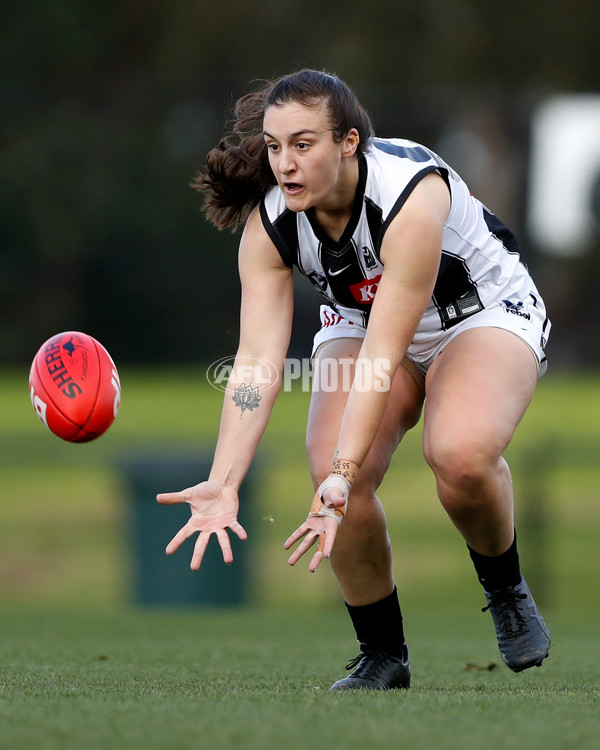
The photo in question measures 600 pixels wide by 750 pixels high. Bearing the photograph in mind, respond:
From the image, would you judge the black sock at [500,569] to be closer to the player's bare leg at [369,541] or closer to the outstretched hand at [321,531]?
the player's bare leg at [369,541]

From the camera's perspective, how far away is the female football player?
3721 millimetres

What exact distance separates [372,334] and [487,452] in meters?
0.51

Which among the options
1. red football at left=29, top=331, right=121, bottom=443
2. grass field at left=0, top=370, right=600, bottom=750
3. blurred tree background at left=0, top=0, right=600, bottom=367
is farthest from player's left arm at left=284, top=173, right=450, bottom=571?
blurred tree background at left=0, top=0, right=600, bottom=367

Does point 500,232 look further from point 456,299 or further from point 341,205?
point 341,205

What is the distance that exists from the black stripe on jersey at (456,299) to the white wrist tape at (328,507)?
0.77 metres

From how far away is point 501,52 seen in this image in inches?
1070

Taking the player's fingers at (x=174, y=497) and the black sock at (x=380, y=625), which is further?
the black sock at (x=380, y=625)

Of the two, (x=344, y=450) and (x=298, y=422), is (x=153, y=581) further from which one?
(x=298, y=422)

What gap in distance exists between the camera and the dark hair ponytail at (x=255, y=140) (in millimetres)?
3732

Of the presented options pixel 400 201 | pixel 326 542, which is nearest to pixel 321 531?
pixel 326 542

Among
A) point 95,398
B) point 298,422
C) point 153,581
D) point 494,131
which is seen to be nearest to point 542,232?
point 494,131

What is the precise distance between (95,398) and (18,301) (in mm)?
17341

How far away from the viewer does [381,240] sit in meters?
3.82

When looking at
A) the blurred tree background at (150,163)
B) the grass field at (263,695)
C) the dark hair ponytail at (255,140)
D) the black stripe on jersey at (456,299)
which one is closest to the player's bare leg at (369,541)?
the grass field at (263,695)
